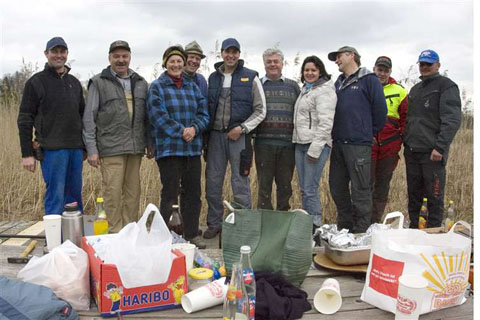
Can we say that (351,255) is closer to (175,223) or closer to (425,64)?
(175,223)

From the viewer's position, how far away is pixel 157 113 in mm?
3152

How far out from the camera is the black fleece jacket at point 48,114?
3.20m

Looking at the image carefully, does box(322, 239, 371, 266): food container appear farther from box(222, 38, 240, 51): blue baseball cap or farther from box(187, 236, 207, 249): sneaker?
box(222, 38, 240, 51): blue baseball cap

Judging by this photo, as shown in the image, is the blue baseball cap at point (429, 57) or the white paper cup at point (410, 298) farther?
the blue baseball cap at point (429, 57)

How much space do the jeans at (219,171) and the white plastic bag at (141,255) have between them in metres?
1.87

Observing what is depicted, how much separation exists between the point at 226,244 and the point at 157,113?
154cm

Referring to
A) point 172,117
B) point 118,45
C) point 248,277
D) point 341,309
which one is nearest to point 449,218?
point 341,309

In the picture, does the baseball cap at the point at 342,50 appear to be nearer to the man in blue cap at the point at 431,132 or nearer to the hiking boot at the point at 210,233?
the man in blue cap at the point at 431,132

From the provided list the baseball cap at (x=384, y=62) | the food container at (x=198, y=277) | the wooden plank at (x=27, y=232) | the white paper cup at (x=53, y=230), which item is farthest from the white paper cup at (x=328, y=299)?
the baseball cap at (x=384, y=62)

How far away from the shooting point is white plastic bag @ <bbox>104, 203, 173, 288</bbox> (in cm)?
163

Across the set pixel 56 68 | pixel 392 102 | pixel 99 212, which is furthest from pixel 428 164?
pixel 56 68

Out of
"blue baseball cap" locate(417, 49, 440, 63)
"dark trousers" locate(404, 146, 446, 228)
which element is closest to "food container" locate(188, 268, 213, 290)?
"dark trousers" locate(404, 146, 446, 228)

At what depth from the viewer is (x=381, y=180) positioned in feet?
13.1

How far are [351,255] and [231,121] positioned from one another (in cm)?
180
